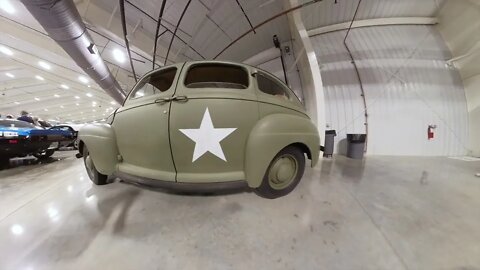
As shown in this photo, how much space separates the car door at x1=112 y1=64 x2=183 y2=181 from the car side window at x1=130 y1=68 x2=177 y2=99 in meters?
0.15

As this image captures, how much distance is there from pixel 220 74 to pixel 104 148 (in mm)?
1417

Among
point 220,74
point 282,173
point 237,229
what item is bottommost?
point 237,229

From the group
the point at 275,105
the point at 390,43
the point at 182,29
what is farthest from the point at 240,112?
the point at 390,43

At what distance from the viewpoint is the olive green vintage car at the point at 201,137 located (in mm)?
1401

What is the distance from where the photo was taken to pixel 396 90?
219 inches

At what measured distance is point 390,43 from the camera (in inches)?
223

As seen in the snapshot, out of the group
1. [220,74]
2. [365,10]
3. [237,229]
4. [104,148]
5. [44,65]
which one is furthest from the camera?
[44,65]

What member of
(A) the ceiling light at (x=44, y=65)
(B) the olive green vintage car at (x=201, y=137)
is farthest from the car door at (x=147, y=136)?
(A) the ceiling light at (x=44, y=65)

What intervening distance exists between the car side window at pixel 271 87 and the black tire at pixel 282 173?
663 mm

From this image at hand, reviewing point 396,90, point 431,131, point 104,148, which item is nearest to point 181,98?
point 104,148

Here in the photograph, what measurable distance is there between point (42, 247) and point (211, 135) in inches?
50.9

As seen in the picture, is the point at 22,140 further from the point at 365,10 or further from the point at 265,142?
the point at 365,10

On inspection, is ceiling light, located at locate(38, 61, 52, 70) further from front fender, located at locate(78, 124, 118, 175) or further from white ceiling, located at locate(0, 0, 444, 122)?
front fender, located at locate(78, 124, 118, 175)

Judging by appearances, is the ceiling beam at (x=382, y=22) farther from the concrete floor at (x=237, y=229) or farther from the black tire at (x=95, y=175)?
the black tire at (x=95, y=175)
